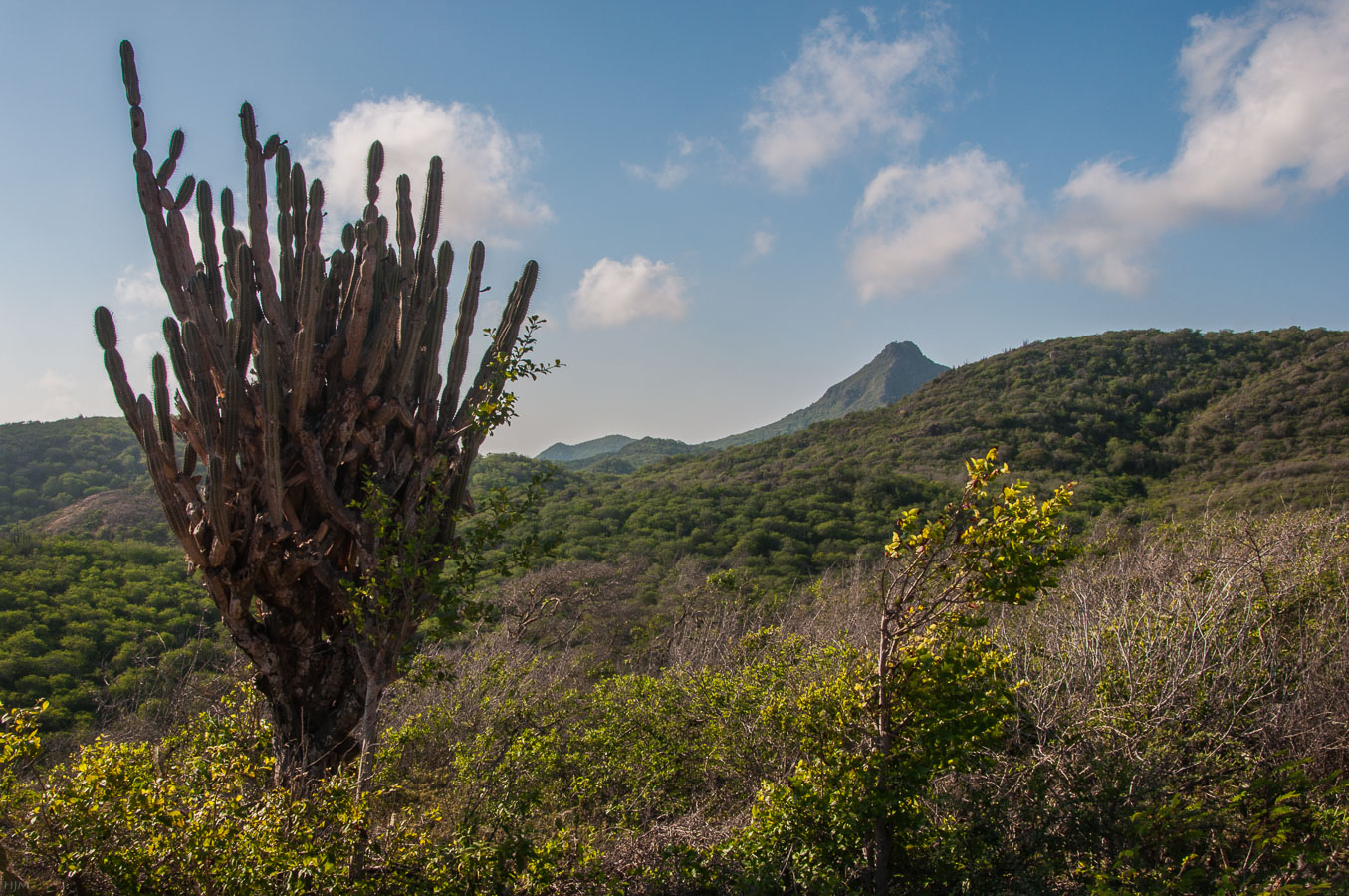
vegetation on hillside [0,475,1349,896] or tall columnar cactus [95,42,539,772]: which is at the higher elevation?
tall columnar cactus [95,42,539,772]

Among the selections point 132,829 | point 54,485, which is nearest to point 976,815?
point 132,829

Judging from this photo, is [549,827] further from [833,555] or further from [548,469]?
[833,555]

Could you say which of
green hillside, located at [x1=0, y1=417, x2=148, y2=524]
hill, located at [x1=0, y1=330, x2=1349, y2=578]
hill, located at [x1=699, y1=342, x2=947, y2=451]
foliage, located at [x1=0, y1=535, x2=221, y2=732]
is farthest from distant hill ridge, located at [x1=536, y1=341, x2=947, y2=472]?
foliage, located at [x1=0, y1=535, x2=221, y2=732]

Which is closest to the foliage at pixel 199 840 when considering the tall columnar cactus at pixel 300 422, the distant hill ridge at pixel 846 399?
the tall columnar cactus at pixel 300 422

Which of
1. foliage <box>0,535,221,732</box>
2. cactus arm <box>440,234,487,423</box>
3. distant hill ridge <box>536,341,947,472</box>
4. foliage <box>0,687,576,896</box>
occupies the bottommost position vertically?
foliage <box>0,535,221,732</box>

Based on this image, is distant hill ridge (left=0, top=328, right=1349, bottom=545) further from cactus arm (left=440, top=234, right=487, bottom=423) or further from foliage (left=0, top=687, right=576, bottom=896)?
foliage (left=0, top=687, right=576, bottom=896)

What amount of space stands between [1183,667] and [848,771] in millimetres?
3220

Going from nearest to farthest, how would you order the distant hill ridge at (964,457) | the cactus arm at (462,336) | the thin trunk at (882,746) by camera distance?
the thin trunk at (882,746)
the cactus arm at (462,336)
the distant hill ridge at (964,457)

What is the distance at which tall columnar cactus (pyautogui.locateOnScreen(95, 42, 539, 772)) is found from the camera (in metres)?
5.36

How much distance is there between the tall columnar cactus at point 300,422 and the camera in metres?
5.36

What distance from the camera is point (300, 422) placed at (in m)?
5.42

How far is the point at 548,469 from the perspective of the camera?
211 inches

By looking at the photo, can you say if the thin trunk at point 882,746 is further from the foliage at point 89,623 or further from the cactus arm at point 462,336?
the foliage at point 89,623

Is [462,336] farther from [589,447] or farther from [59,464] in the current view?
[589,447]
